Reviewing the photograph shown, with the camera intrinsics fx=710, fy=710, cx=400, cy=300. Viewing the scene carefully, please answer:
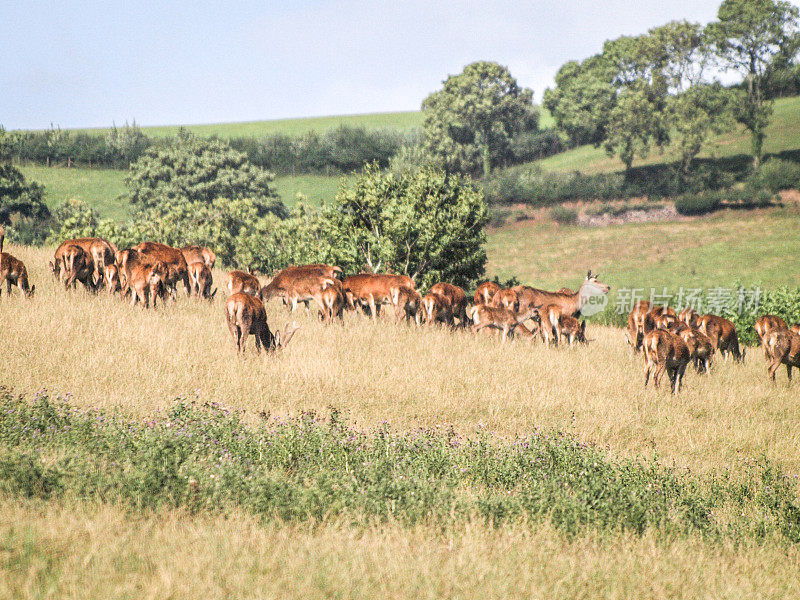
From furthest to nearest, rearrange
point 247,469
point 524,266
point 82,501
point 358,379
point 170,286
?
1. point 524,266
2. point 170,286
3. point 358,379
4. point 247,469
5. point 82,501

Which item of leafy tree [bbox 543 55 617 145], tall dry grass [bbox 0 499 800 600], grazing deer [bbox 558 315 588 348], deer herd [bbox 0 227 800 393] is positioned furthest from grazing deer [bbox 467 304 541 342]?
leafy tree [bbox 543 55 617 145]

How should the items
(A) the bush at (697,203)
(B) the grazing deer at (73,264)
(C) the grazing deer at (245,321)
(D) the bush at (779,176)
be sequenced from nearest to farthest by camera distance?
(C) the grazing deer at (245,321) < (B) the grazing deer at (73,264) < (D) the bush at (779,176) < (A) the bush at (697,203)

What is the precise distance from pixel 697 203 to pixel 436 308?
54.2m

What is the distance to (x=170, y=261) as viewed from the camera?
20.5 meters

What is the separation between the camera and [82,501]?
614cm

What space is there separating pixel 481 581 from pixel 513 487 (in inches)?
118

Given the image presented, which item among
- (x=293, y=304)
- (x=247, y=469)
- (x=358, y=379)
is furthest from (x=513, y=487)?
(x=293, y=304)

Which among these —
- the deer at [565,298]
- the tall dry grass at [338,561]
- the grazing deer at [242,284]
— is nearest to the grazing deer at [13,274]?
the grazing deer at [242,284]

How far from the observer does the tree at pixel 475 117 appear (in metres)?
87.6

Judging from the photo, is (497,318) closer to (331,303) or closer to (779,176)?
(331,303)

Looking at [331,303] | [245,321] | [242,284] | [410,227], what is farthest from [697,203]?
[245,321]

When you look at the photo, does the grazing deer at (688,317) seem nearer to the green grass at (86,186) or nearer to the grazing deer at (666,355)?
the grazing deer at (666,355)

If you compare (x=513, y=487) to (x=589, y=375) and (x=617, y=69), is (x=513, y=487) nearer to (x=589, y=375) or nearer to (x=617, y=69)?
(x=589, y=375)

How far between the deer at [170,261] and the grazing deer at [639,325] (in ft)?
41.7
